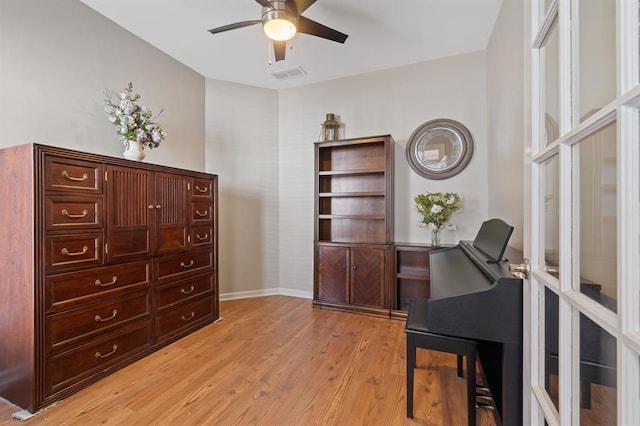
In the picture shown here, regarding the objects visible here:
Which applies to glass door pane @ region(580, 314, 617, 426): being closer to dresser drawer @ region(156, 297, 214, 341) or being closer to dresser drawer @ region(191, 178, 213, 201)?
dresser drawer @ region(156, 297, 214, 341)

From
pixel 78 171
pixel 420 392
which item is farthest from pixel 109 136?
pixel 420 392

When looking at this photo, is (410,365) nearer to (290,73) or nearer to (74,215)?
(74,215)

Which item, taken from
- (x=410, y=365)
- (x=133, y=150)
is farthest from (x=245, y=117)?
(x=410, y=365)

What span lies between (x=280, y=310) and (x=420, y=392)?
1909 millimetres

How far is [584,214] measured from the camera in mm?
701

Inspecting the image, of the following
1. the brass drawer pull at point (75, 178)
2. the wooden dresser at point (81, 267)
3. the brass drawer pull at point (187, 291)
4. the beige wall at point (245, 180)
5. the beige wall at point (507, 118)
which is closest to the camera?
the wooden dresser at point (81, 267)

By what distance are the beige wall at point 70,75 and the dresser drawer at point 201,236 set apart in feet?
2.95

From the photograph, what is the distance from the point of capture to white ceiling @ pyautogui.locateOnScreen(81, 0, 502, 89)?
8.11 ft

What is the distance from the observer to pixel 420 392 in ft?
6.15

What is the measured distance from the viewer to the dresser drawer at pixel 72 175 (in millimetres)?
1765

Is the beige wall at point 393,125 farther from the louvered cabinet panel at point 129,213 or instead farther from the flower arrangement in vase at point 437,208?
the louvered cabinet panel at point 129,213

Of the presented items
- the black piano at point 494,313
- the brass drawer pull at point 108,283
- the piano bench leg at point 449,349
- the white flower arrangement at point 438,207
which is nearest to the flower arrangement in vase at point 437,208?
the white flower arrangement at point 438,207

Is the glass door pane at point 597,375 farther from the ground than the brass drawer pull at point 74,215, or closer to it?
closer to it

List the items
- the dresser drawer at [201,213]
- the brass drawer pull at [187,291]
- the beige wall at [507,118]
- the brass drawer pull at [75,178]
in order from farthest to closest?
the dresser drawer at [201,213] → the brass drawer pull at [187,291] → the beige wall at [507,118] → the brass drawer pull at [75,178]
